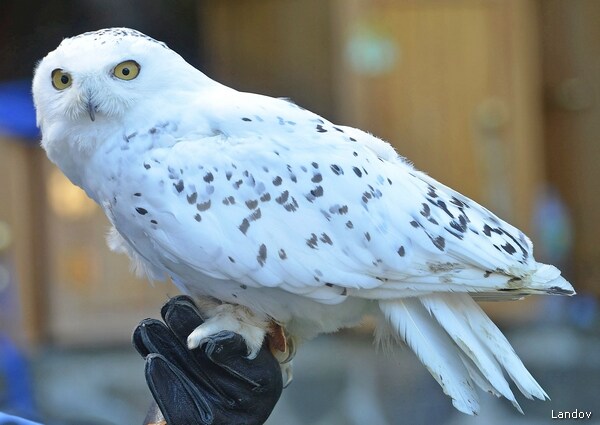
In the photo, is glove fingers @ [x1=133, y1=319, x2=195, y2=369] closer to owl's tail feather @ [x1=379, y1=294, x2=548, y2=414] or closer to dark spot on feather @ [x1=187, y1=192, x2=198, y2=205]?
dark spot on feather @ [x1=187, y1=192, x2=198, y2=205]

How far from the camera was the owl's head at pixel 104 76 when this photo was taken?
2152 mm

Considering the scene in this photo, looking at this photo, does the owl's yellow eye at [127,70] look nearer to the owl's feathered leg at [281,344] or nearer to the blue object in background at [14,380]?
the owl's feathered leg at [281,344]

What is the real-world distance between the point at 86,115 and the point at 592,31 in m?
4.57

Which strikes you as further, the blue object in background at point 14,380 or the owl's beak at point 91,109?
the blue object in background at point 14,380

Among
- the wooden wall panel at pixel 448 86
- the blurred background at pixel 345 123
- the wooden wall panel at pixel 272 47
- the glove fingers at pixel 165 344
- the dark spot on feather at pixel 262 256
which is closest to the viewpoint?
the dark spot on feather at pixel 262 256

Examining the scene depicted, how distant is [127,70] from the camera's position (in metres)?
2.20

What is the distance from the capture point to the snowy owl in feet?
6.86

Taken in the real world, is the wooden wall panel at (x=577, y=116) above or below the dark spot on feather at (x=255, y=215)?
below

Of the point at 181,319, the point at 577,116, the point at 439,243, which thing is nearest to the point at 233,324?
the point at 181,319

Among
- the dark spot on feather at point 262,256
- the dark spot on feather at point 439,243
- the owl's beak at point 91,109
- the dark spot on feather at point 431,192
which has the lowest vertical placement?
the dark spot on feather at point 439,243

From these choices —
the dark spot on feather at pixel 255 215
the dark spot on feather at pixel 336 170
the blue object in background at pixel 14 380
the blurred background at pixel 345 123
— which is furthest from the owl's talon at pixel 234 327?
the blurred background at pixel 345 123

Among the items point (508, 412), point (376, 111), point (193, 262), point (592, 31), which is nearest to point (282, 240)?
point (193, 262)

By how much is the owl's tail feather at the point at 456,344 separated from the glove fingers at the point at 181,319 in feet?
1.38

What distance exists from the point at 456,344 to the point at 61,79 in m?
1.07
